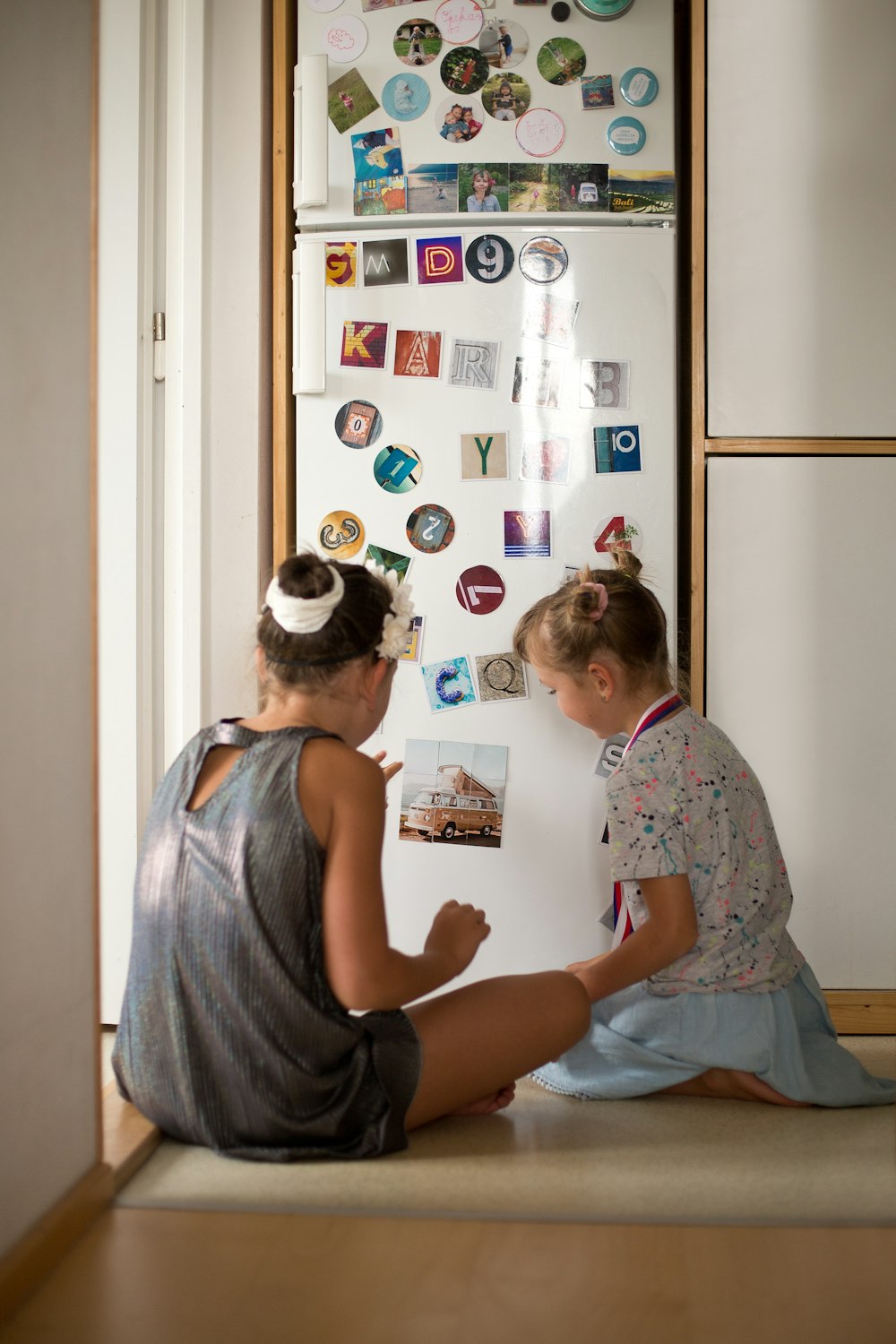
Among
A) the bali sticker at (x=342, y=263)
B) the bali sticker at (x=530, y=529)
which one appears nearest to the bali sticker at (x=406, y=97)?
the bali sticker at (x=342, y=263)

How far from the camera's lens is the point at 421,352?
1774 mm

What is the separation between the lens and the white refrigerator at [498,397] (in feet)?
5.75

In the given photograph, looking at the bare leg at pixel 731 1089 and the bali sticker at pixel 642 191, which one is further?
the bali sticker at pixel 642 191

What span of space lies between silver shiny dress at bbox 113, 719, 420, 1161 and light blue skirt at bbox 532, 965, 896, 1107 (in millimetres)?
342

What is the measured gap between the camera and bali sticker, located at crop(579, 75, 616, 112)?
5.74 feet

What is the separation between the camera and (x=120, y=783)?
1.77m

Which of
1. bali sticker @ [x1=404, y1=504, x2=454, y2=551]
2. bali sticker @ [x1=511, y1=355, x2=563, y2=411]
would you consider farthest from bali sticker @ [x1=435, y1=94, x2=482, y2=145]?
bali sticker @ [x1=404, y1=504, x2=454, y2=551]

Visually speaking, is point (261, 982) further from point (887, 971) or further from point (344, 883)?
point (887, 971)

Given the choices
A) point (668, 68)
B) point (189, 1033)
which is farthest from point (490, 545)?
point (189, 1033)

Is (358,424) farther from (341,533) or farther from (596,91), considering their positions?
(596,91)

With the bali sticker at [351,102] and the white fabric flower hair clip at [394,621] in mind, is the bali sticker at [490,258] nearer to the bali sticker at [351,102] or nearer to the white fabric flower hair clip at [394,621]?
the bali sticker at [351,102]

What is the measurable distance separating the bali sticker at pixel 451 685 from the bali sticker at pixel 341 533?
0.74 feet

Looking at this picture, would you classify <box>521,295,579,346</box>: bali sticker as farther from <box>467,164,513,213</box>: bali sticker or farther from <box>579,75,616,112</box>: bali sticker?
<box>579,75,616,112</box>: bali sticker

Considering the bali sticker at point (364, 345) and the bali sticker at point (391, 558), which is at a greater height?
the bali sticker at point (364, 345)
